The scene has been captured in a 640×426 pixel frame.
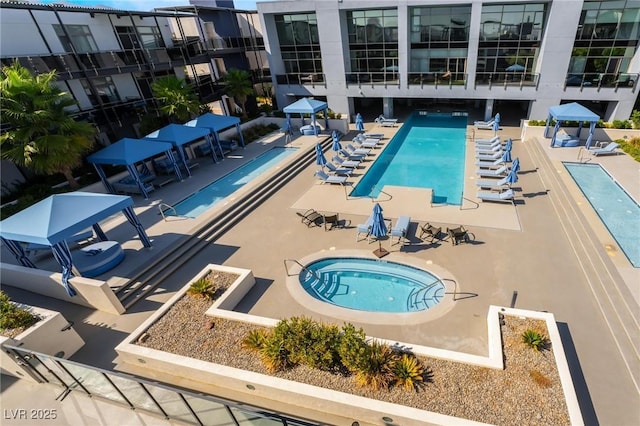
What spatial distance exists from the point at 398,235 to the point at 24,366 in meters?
11.3

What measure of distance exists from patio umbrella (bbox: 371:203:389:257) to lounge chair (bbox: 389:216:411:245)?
42 centimetres

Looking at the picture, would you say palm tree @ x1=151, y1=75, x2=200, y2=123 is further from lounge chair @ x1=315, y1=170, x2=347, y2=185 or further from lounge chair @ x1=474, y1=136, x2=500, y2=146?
lounge chair @ x1=474, y1=136, x2=500, y2=146

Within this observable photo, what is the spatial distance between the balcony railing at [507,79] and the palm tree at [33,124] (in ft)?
88.9

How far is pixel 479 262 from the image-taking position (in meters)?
10.4

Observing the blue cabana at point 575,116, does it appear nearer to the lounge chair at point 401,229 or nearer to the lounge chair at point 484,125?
the lounge chair at point 484,125

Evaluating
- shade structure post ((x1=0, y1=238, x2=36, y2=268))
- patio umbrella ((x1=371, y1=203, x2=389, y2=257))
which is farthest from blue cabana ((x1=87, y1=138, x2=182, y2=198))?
patio umbrella ((x1=371, y1=203, x2=389, y2=257))

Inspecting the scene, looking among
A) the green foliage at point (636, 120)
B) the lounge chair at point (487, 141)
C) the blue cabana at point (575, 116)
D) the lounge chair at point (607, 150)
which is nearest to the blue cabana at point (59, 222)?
the lounge chair at point (487, 141)

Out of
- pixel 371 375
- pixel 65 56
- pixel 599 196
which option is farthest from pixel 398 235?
pixel 65 56

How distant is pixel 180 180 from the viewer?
1852cm

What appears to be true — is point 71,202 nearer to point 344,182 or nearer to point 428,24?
point 344,182

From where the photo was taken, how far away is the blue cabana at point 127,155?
51.2 ft

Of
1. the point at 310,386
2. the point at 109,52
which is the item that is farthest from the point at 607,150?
the point at 109,52

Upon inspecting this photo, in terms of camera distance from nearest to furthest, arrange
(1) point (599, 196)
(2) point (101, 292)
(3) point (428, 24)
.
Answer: (2) point (101, 292), (1) point (599, 196), (3) point (428, 24)

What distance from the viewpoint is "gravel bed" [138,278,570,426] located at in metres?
5.95
